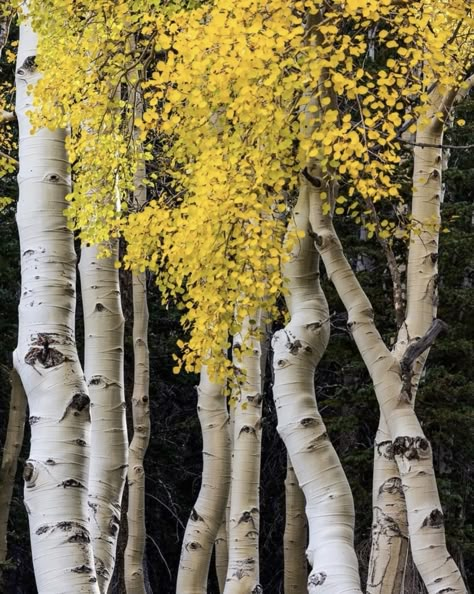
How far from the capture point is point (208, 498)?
883cm

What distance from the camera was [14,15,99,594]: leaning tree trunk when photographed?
13.0ft

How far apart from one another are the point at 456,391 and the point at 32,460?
31.1 feet

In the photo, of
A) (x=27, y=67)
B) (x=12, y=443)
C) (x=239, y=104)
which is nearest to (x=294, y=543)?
(x=12, y=443)

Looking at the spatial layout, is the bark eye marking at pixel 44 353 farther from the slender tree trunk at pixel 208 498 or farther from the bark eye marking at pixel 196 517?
the bark eye marking at pixel 196 517

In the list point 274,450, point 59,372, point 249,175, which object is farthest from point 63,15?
point 274,450

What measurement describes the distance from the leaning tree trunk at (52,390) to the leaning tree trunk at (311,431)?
5.57 ft

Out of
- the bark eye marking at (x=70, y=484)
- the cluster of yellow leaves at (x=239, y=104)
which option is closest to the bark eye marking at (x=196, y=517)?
the cluster of yellow leaves at (x=239, y=104)

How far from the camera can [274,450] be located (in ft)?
58.9

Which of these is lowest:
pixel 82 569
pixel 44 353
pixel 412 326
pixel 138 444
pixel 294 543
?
pixel 82 569

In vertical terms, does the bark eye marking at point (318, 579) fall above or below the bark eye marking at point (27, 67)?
below

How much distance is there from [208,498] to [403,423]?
11.4ft

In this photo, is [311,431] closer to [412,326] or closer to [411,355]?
[411,355]

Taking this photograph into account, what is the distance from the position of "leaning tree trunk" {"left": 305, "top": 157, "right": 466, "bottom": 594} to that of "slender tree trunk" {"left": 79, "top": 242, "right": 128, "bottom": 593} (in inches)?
70.7

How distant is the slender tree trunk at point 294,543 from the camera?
40.2 feet
